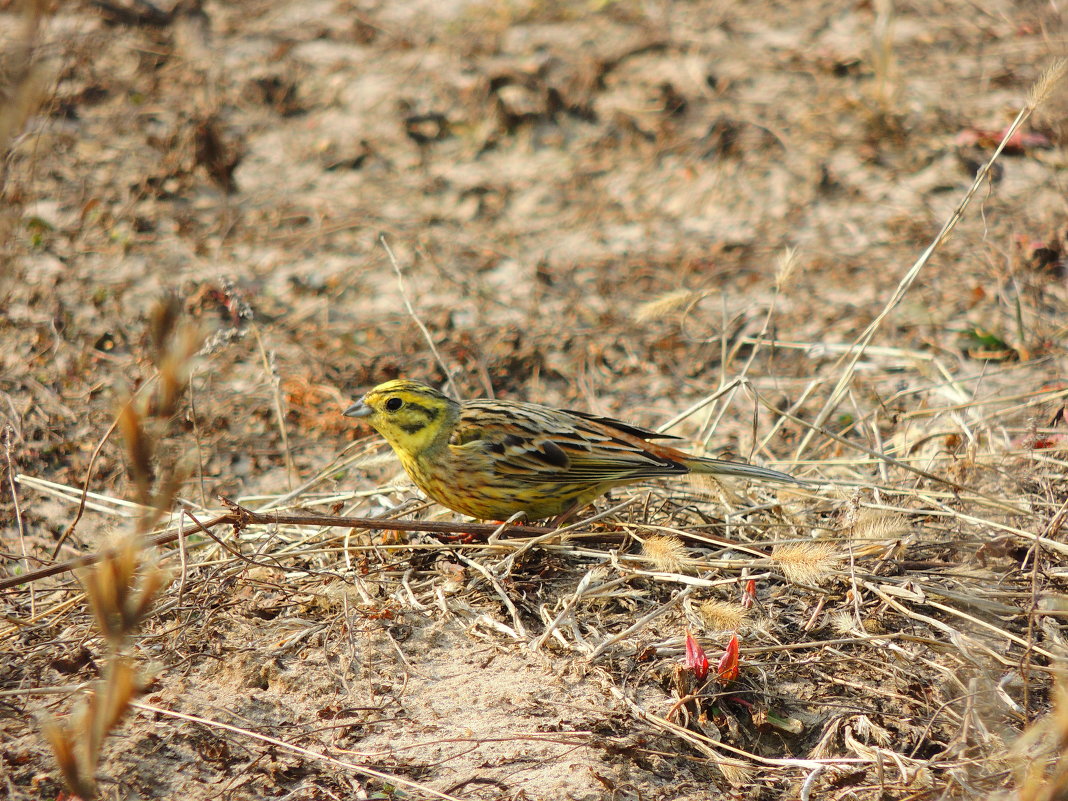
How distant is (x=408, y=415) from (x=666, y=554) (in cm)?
140

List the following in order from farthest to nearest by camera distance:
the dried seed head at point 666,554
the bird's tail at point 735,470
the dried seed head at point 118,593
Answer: the bird's tail at point 735,470, the dried seed head at point 666,554, the dried seed head at point 118,593

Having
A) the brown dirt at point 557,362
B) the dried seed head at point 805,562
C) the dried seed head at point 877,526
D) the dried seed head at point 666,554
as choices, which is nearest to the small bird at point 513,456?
the brown dirt at point 557,362

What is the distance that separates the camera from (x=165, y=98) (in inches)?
312

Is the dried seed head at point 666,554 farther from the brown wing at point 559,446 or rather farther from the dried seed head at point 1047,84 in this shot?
the dried seed head at point 1047,84

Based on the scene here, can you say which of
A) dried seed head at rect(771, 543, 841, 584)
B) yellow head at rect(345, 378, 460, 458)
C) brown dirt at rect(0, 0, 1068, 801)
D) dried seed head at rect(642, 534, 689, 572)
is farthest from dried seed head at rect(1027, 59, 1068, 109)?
yellow head at rect(345, 378, 460, 458)

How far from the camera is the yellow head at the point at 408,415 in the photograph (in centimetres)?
430

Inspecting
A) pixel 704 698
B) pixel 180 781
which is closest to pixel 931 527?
pixel 704 698

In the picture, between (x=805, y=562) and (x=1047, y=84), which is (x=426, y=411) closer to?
(x=805, y=562)

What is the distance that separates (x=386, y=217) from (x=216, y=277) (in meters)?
1.33

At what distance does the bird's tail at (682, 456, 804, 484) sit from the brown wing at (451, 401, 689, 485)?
10 centimetres

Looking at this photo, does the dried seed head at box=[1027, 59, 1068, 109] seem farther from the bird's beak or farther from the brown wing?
the bird's beak

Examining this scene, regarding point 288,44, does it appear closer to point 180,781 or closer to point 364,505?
point 364,505

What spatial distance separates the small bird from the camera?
4.19 meters

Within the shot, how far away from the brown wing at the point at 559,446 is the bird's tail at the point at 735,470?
10 centimetres
